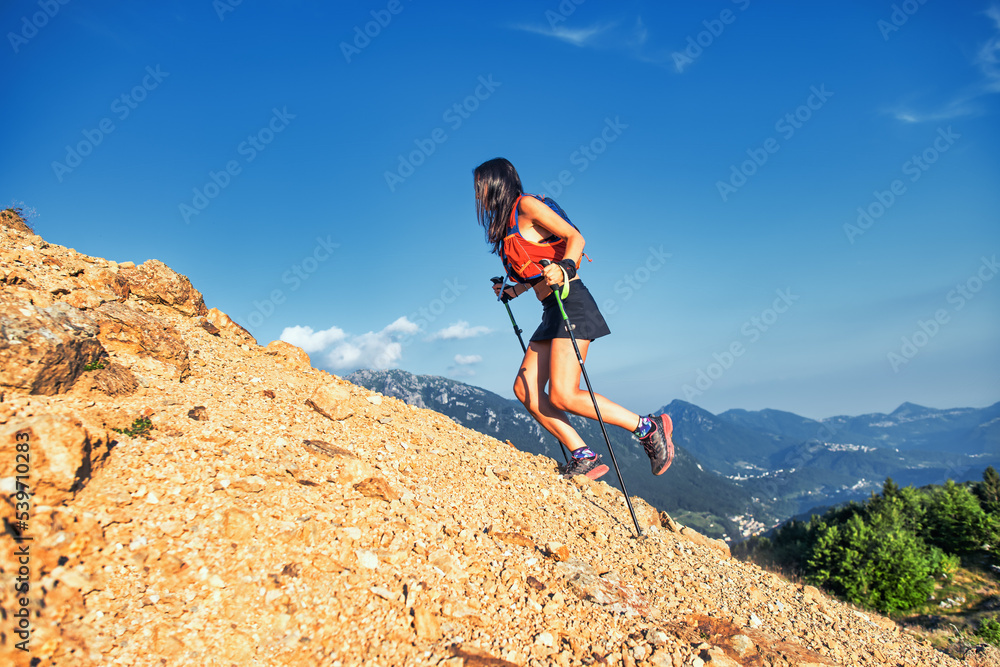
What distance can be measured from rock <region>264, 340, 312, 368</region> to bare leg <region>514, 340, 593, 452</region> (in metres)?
4.99

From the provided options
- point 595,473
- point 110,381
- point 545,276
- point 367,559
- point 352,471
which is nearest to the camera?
point 367,559

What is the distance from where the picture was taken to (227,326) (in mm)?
9742

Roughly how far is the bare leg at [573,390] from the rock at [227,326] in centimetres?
705

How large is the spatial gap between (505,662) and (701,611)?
7.87ft

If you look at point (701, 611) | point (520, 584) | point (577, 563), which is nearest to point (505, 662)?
point (520, 584)

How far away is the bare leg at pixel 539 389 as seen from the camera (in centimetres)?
636

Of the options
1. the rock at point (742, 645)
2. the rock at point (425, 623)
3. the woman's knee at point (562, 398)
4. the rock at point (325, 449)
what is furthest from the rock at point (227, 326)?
the rock at point (742, 645)

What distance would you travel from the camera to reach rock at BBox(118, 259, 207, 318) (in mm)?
8719

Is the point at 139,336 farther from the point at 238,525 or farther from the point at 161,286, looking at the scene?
the point at 238,525

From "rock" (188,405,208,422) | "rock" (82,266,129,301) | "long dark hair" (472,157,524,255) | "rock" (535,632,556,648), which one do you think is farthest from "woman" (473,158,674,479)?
"rock" (82,266,129,301)

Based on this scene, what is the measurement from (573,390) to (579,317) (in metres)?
0.91

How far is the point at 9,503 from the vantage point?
3.13 metres

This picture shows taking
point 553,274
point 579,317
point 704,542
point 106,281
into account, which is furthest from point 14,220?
point 704,542

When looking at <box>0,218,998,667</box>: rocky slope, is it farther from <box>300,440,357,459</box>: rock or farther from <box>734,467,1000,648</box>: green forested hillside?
<box>734,467,1000,648</box>: green forested hillside
